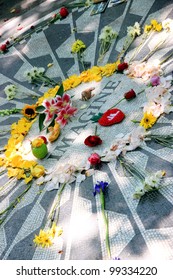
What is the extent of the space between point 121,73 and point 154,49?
51 centimetres

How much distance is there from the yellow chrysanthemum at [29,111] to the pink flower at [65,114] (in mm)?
500

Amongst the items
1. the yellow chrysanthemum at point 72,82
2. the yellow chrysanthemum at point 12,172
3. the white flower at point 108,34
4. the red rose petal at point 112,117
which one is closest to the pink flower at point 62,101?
the red rose petal at point 112,117

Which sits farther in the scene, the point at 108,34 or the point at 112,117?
the point at 108,34

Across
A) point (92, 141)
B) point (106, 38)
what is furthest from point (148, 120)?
point (106, 38)

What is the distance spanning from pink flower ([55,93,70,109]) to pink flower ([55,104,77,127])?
0.05 m

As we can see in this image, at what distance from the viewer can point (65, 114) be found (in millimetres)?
4609

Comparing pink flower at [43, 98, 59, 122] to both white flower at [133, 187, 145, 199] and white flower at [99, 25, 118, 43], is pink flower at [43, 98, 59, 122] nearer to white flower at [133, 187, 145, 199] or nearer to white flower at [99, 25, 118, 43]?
white flower at [133, 187, 145, 199]

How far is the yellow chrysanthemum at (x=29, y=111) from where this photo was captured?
494 centimetres

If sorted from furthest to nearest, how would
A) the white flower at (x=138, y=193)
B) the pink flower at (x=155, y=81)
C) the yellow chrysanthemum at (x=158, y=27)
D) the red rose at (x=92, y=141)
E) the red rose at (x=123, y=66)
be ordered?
the yellow chrysanthemum at (x=158, y=27)
the red rose at (x=123, y=66)
the pink flower at (x=155, y=81)
the red rose at (x=92, y=141)
the white flower at (x=138, y=193)

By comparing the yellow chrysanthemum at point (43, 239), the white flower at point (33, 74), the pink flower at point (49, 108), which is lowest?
the yellow chrysanthemum at point (43, 239)

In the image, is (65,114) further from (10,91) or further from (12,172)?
(10,91)

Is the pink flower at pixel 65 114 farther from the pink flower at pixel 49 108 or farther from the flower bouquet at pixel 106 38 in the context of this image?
the flower bouquet at pixel 106 38

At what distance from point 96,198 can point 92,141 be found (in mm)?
721

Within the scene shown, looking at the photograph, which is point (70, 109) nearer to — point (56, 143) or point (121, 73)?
point (56, 143)
